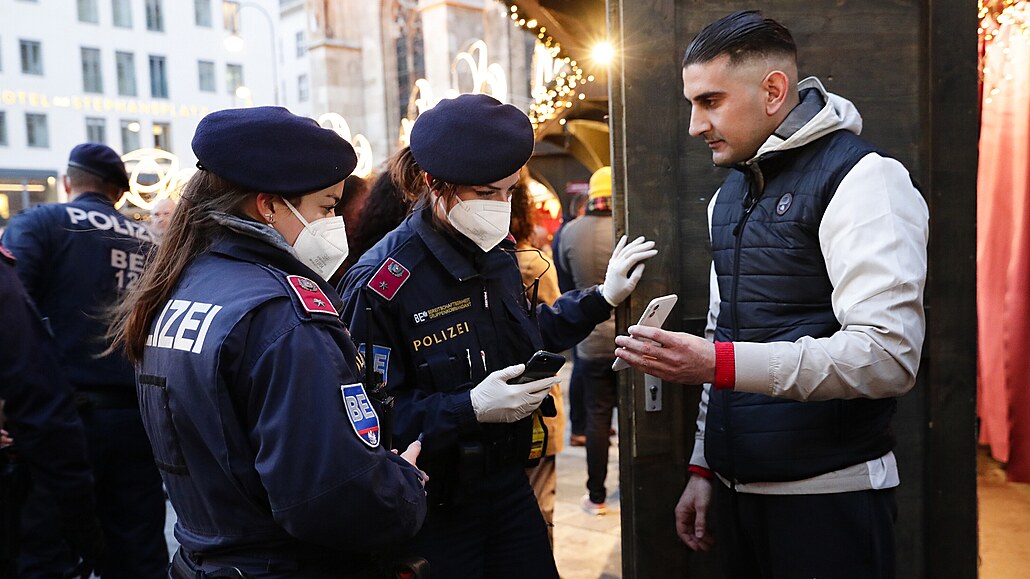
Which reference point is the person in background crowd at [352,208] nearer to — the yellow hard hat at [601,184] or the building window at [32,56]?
the yellow hard hat at [601,184]

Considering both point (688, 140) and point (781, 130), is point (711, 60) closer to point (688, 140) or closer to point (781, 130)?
point (781, 130)

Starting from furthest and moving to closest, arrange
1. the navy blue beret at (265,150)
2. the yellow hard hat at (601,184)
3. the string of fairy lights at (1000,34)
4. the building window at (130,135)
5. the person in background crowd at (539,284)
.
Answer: the building window at (130,135)
the yellow hard hat at (601,184)
the string of fairy lights at (1000,34)
the person in background crowd at (539,284)
the navy blue beret at (265,150)

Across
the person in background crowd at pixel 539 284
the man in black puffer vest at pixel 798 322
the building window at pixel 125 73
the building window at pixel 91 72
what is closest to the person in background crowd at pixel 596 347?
the person in background crowd at pixel 539 284

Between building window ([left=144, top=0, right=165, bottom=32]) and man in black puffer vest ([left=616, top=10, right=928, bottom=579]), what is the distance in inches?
1513

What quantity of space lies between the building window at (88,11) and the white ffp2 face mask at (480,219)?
37.1 meters

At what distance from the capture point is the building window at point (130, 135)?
33.4 meters

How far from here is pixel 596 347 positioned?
17.5 feet

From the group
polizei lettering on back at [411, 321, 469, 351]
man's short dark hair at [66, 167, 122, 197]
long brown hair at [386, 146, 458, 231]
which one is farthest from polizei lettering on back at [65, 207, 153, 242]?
polizei lettering on back at [411, 321, 469, 351]

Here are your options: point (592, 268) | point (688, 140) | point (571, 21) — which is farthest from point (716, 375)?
point (571, 21)

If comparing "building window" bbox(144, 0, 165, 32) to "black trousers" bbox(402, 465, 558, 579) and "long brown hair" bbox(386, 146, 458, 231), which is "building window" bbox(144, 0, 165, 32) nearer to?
"long brown hair" bbox(386, 146, 458, 231)

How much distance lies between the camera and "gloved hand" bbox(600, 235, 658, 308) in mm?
2459

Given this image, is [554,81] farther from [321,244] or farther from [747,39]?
[321,244]

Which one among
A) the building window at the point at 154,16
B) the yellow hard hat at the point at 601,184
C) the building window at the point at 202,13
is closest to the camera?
the yellow hard hat at the point at 601,184

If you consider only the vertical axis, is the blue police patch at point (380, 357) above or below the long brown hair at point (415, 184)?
below
